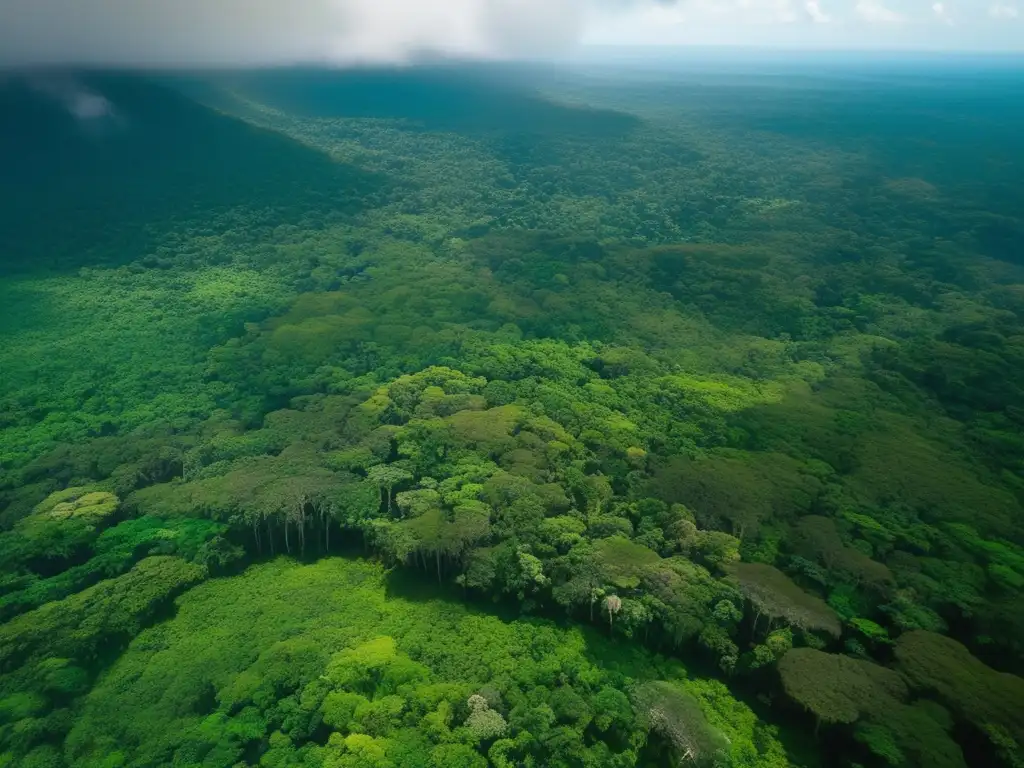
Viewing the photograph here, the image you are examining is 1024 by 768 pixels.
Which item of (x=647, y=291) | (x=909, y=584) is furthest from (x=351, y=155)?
(x=909, y=584)

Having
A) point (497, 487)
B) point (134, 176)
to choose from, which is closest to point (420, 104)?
point (134, 176)

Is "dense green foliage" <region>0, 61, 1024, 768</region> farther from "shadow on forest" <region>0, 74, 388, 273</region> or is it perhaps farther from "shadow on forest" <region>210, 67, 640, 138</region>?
"shadow on forest" <region>210, 67, 640, 138</region>

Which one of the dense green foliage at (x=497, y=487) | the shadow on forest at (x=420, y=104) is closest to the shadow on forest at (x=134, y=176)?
the dense green foliage at (x=497, y=487)

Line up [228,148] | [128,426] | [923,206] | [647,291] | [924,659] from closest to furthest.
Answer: [924,659], [128,426], [647,291], [923,206], [228,148]

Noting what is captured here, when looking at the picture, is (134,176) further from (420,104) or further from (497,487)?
(420,104)

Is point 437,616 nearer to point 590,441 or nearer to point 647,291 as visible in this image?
A: point 590,441

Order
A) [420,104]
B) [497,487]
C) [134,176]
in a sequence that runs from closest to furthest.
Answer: [497,487] → [134,176] → [420,104]

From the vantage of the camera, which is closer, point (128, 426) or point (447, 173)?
point (128, 426)
